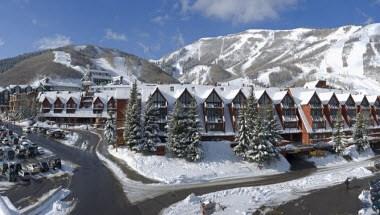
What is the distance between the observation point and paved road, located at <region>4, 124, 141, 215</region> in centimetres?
3838

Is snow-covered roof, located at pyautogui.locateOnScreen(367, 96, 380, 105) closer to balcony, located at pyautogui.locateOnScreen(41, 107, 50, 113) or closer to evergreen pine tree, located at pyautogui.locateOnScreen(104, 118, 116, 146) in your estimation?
evergreen pine tree, located at pyautogui.locateOnScreen(104, 118, 116, 146)

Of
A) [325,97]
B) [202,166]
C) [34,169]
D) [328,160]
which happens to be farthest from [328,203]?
[325,97]

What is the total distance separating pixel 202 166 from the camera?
59.3 m

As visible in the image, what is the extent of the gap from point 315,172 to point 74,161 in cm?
4095

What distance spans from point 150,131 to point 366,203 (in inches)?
1370

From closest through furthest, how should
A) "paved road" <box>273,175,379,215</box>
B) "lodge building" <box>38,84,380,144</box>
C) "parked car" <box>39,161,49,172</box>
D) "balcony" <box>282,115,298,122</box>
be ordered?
"paved road" <box>273,175,379,215</box>, "parked car" <box>39,161,49,172</box>, "lodge building" <box>38,84,380,144</box>, "balcony" <box>282,115,298,122</box>

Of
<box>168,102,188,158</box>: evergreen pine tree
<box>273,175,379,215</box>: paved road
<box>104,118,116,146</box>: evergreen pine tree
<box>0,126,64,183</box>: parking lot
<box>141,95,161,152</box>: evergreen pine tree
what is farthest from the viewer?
<box>104,118,116,146</box>: evergreen pine tree

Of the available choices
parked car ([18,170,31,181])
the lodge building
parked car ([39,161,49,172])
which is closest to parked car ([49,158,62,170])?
parked car ([39,161,49,172])

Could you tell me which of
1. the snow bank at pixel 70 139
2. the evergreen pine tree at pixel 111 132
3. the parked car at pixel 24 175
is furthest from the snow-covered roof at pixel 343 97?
the parked car at pixel 24 175

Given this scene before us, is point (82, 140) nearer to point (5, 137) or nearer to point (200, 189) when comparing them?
point (5, 137)

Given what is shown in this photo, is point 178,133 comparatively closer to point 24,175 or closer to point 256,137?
point 256,137

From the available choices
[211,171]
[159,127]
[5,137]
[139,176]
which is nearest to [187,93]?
[159,127]

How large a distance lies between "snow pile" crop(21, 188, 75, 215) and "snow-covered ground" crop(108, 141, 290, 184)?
15.2 m

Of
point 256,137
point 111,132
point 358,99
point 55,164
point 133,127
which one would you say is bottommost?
point 55,164
